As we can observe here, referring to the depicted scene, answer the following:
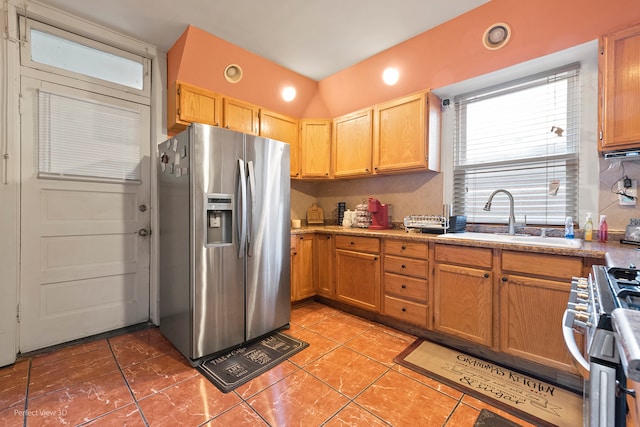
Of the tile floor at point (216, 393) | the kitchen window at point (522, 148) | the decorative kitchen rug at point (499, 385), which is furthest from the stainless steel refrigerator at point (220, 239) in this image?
the kitchen window at point (522, 148)

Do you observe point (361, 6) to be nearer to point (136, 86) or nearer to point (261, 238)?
point (261, 238)

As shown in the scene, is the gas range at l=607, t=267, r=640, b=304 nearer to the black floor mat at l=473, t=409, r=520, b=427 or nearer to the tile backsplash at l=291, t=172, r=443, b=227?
the black floor mat at l=473, t=409, r=520, b=427

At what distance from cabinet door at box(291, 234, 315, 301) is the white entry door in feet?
4.78

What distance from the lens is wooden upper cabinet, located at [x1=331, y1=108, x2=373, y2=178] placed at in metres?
3.17

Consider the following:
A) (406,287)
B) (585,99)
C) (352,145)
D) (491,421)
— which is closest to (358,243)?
(406,287)

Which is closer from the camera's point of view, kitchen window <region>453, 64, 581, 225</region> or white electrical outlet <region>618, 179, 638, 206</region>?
white electrical outlet <region>618, 179, 638, 206</region>

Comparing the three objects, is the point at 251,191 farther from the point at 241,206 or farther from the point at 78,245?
the point at 78,245

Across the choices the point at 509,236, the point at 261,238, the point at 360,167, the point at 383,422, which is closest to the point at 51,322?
the point at 261,238

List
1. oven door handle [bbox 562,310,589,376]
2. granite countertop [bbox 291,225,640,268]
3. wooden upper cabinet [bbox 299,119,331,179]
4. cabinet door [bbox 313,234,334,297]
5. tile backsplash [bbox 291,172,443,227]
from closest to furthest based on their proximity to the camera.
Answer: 1. oven door handle [bbox 562,310,589,376]
2. granite countertop [bbox 291,225,640,268]
3. tile backsplash [bbox 291,172,443,227]
4. cabinet door [bbox 313,234,334,297]
5. wooden upper cabinet [bbox 299,119,331,179]

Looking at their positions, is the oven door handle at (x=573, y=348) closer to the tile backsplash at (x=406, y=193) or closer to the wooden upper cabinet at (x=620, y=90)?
the wooden upper cabinet at (x=620, y=90)

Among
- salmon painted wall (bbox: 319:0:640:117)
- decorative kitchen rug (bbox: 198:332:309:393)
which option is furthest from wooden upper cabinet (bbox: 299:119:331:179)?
decorative kitchen rug (bbox: 198:332:309:393)

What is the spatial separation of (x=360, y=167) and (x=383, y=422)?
7.91ft

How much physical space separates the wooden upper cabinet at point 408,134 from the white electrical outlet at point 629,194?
1.34 m

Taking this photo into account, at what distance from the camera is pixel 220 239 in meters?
2.18
